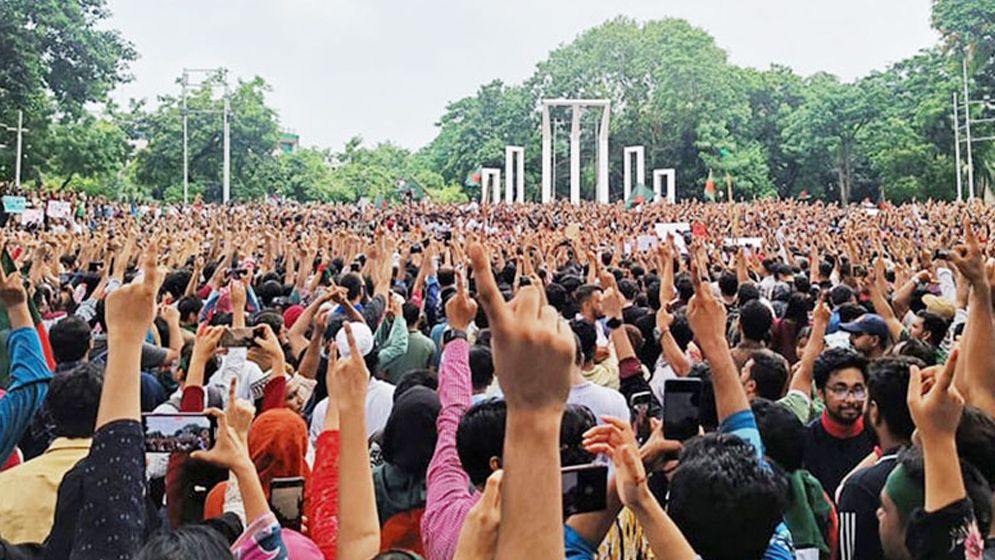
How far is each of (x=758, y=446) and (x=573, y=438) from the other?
503 millimetres

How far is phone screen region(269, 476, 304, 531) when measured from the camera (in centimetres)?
287

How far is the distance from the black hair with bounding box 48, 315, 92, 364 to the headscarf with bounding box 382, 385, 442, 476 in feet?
7.11

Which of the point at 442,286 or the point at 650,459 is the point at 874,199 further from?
the point at 650,459

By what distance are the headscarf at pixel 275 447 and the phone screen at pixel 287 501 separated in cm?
51

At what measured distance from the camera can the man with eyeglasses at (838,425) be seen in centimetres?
419

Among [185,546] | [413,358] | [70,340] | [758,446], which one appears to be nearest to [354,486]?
[185,546]

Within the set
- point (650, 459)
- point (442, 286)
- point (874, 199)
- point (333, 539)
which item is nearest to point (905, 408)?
point (650, 459)

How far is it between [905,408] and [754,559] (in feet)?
4.41

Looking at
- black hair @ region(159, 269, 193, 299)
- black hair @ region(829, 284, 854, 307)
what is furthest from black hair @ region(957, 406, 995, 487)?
black hair @ region(159, 269, 193, 299)

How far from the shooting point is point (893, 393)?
361 cm

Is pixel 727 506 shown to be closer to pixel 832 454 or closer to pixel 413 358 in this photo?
pixel 832 454

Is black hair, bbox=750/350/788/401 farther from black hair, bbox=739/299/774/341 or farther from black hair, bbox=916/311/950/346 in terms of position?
black hair, bbox=916/311/950/346

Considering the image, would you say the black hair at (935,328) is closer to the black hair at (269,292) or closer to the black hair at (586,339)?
the black hair at (586,339)

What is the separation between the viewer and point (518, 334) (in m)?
1.73
